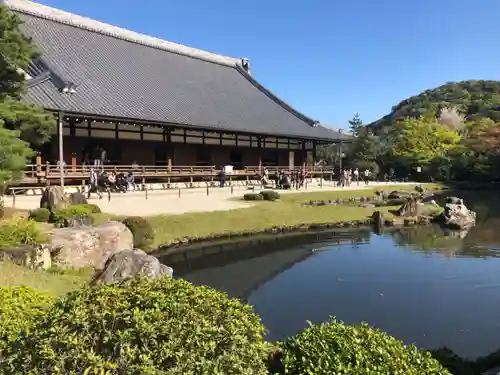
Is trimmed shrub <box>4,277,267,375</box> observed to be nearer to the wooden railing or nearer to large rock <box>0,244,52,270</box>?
large rock <box>0,244,52,270</box>

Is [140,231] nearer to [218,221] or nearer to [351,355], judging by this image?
[218,221]

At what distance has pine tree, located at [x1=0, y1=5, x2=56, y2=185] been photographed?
26.1 feet

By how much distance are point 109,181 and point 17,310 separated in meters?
19.1

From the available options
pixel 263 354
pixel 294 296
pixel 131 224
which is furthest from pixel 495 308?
pixel 131 224

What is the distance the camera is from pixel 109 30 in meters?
32.6

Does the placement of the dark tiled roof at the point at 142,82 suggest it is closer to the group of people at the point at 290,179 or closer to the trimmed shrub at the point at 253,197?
the group of people at the point at 290,179

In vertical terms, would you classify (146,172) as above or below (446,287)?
above

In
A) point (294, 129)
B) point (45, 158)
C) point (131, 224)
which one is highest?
point (294, 129)

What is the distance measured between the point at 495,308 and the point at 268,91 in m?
32.9

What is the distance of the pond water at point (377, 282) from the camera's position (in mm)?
7758

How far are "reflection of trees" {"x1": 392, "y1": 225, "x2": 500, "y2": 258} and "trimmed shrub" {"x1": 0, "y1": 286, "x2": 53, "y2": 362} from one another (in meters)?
13.4

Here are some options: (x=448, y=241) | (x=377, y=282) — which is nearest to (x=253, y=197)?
(x=448, y=241)

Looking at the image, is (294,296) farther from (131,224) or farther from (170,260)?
(131,224)

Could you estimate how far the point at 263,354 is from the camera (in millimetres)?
3242
